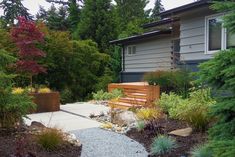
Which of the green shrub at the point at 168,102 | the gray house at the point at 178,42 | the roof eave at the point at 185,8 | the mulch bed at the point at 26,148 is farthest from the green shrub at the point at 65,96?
the mulch bed at the point at 26,148

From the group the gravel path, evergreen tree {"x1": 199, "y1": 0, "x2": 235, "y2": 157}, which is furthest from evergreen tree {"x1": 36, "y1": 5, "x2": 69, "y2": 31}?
evergreen tree {"x1": 199, "y1": 0, "x2": 235, "y2": 157}

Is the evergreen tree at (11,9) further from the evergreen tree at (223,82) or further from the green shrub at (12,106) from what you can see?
the evergreen tree at (223,82)

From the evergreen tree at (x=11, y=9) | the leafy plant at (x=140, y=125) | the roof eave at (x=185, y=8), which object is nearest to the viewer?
the leafy plant at (x=140, y=125)

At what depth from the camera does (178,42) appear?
48.0 feet

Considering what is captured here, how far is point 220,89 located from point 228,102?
9.7 inches

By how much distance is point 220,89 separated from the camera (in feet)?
12.4

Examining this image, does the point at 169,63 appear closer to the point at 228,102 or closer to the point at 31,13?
the point at 228,102

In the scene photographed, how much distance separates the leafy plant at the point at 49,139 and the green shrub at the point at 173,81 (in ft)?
17.7

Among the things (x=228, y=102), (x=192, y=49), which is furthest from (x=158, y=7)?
(x=228, y=102)

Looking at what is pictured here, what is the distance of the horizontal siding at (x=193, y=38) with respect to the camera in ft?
37.3

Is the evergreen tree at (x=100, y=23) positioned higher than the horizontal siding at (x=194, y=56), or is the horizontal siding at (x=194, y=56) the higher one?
the evergreen tree at (x=100, y=23)

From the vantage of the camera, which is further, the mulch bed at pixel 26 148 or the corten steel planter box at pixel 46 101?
the corten steel planter box at pixel 46 101

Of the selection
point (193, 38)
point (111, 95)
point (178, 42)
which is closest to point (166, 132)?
point (193, 38)

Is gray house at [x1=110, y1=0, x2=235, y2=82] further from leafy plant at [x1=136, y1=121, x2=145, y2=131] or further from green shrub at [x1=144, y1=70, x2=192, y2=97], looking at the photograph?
leafy plant at [x1=136, y1=121, x2=145, y2=131]
